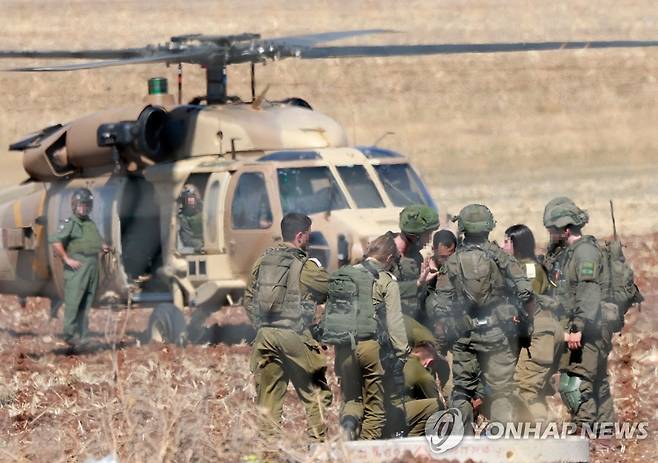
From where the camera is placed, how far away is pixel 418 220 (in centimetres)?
948

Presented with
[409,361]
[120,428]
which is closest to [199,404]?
[120,428]

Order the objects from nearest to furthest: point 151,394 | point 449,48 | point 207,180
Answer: point 151,394
point 449,48
point 207,180

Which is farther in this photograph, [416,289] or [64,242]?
[64,242]

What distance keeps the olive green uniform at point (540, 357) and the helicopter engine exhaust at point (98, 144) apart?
5.37 m

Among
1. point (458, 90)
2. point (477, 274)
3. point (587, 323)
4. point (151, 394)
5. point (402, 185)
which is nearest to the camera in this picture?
point (151, 394)

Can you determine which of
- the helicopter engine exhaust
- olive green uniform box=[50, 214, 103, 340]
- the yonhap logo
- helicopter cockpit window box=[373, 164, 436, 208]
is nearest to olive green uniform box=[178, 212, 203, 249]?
the helicopter engine exhaust

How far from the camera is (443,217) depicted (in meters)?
13.3

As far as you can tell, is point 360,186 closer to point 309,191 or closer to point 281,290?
point 309,191

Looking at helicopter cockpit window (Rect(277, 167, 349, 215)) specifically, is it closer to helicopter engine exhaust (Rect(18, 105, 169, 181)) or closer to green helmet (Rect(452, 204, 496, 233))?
helicopter engine exhaust (Rect(18, 105, 169, 181))

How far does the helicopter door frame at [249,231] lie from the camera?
43.4 ft

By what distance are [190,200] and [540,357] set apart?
5.35 meters

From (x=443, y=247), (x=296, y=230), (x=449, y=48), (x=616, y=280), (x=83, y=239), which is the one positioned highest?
(x=449, y=48)

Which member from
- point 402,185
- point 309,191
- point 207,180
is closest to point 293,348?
point 309,191

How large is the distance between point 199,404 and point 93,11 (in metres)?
33.6
